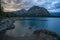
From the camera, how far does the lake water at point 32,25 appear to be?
2.06 meters

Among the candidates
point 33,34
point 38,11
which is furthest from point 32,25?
point 38,11

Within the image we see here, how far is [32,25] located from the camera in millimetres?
2078

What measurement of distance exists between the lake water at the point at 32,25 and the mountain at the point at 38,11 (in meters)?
0.08

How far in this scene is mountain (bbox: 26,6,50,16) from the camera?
6.89 ft

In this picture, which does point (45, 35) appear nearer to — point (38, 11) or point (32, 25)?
point (32, 25)

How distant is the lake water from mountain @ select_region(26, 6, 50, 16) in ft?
0.27

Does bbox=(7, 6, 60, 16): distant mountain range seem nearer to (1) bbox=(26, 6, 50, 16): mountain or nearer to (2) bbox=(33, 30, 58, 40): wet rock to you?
(1) bbox=(26, 6, 50, 16): mountain

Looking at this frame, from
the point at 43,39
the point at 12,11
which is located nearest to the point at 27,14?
the point at 12,11

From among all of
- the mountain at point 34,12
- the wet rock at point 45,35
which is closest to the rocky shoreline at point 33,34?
the wet rock at point 45,35

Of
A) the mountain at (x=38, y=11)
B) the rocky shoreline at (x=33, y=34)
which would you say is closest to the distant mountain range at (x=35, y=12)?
the mountain at (x=38, y=11)

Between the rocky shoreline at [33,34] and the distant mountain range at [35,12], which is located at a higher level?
the distant mountain range at [35,12]

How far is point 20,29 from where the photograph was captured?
2.09 metres

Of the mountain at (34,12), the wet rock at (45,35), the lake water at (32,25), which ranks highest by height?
the mountain at (34,12)

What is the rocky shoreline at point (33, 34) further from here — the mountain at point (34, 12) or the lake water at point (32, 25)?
the mountain at point (34, 12)
